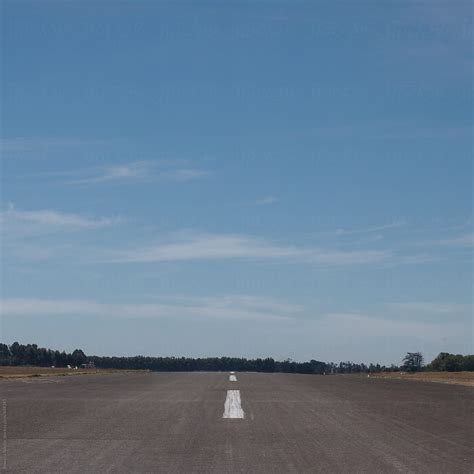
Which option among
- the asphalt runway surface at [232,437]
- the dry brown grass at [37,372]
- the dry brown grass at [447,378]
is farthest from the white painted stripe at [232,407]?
the dry brown grass at [37,372]

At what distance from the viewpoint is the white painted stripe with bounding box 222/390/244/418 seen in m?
24.2

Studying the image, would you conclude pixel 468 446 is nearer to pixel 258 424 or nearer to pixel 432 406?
pixel 258 424

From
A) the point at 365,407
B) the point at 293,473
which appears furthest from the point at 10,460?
the point at 365,407

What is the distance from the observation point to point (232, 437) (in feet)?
60.8

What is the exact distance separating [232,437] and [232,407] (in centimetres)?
919

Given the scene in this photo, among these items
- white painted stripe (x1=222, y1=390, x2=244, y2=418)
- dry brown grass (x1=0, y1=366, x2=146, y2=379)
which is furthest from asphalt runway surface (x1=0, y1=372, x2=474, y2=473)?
dry brown grass (x1=0, y1=366, x2=146, y2=379)

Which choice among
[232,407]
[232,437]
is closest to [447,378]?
[232,407]

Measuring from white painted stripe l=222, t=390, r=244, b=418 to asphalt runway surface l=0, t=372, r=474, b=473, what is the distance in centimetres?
4

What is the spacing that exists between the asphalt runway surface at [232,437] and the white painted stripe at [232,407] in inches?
1.4

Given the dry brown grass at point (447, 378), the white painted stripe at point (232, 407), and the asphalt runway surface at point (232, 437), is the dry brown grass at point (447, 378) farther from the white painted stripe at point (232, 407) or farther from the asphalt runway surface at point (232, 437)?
the asphalt runway surface at point (232, 437)

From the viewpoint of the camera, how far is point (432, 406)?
31.1 m

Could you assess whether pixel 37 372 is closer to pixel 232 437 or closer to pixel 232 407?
pixel 232 407

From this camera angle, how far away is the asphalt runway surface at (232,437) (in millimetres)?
14547

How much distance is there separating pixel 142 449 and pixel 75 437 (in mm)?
2651
